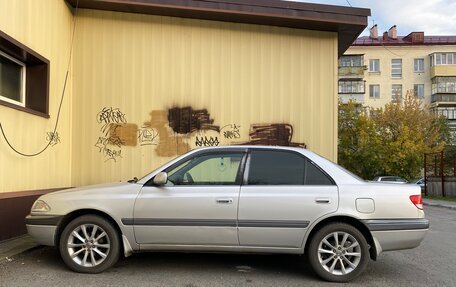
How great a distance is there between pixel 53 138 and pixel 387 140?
107ft

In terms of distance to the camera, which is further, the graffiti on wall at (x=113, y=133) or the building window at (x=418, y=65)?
the building window at (x=418, y=65)

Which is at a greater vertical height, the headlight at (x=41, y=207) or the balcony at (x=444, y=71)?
the balcony at (x=444, y=71)

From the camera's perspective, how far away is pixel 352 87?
56.0m

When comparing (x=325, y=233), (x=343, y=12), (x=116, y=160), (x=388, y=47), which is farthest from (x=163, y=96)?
(x=388, y=47)

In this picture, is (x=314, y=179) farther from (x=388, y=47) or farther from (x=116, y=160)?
(x=388, y=47)

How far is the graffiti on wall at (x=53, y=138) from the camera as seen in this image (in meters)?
9.23

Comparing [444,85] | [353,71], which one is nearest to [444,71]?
[444,85]

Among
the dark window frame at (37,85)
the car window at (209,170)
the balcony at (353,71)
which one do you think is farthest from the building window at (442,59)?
the car window at (209,170)

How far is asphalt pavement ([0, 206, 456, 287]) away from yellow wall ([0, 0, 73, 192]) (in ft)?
5.68

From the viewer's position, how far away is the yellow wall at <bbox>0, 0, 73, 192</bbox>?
25.6 feet

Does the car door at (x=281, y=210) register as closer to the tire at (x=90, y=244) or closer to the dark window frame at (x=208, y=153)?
the dark window frame at (x=208, y=153)

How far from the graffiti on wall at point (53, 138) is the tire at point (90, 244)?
12.6 feet

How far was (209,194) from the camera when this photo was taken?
580 cm

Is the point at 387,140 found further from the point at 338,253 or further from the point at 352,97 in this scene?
the point at 338,253
